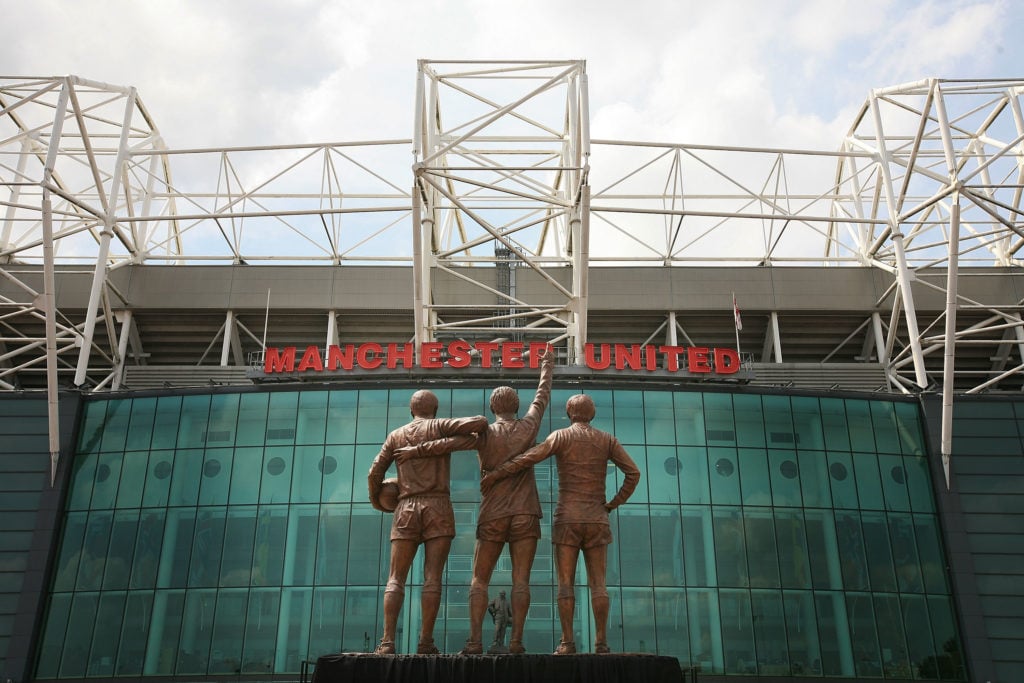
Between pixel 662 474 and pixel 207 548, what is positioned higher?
pixel 662 474

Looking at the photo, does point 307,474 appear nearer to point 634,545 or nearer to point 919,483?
point 634,545

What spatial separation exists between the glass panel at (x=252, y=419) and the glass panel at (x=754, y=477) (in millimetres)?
15990

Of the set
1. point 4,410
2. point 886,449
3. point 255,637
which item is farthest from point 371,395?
point 886,449

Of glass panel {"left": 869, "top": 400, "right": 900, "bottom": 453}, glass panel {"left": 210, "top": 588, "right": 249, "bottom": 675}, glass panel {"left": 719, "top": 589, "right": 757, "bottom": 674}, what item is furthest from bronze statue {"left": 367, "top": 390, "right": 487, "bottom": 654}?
glass panel {"left": 869, "top": 400, "right": 900, "bottom": 453}

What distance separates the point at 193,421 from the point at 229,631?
24.0 feet

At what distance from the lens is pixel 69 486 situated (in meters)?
33.5

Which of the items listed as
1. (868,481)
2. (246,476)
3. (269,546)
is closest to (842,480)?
(868,481)

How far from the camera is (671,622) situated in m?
30.4

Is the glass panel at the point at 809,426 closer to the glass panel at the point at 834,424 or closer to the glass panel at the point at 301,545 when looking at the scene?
the glass panel at the point at 834,424

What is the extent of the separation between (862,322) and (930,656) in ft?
63.4

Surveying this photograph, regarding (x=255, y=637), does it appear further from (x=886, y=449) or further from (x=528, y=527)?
(x=886, y=449)

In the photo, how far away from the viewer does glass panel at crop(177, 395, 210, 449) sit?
33.5m

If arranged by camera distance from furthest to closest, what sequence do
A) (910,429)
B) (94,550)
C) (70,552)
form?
1. (910,429)
2. (70,552)
3. (94,550)

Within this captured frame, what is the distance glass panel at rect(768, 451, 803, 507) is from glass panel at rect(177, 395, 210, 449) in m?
19.0
